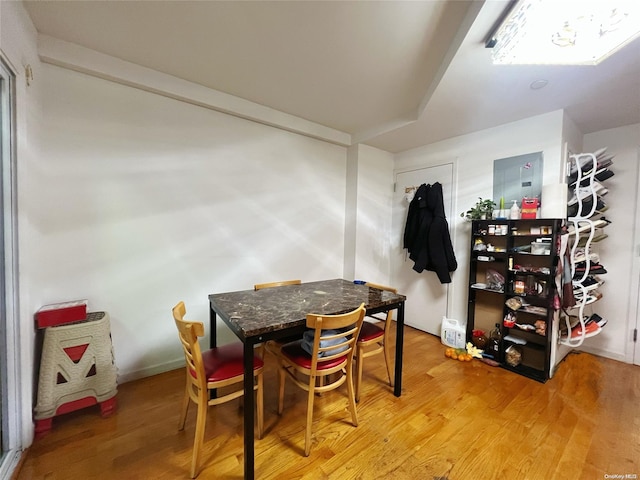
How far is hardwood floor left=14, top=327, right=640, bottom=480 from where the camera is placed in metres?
A: 1.31

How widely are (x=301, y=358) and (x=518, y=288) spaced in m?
2.15

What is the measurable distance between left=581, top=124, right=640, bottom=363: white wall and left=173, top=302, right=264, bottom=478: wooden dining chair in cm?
356

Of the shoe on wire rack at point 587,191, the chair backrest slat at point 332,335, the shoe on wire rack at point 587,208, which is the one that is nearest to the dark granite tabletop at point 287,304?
the chair backrest slat at point 332,335

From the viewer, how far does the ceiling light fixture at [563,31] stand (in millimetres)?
1231

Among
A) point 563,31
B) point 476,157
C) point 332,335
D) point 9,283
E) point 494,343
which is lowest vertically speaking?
point 494,343

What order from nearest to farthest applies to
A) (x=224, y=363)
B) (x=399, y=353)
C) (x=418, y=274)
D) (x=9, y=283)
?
(x=9, y=283) → (x=224, y=363) → (x=399, y=353) → (x=418, y=274)

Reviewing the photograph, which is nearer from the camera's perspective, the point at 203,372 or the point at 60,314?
the point at 203,372

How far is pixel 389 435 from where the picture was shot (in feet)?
5.05

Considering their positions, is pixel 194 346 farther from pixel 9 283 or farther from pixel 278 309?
pixel 9 283

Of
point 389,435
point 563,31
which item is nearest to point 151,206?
point 389,435

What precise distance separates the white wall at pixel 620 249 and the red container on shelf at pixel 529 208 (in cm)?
111

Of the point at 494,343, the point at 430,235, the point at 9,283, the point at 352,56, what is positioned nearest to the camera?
the point at 9,283

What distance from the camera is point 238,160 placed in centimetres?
249

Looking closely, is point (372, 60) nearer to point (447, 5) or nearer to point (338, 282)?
point (447, 5)
